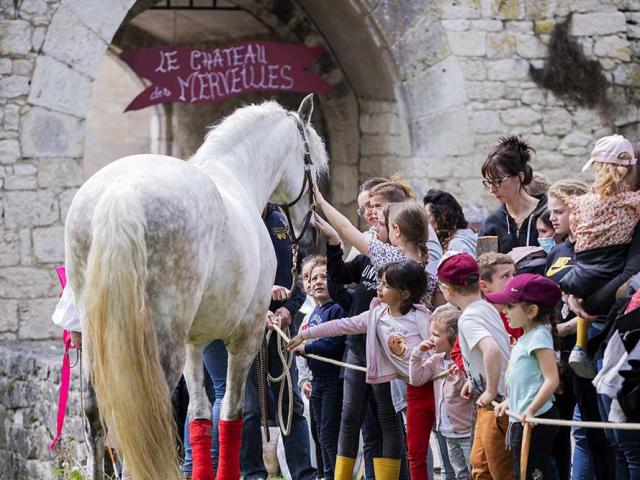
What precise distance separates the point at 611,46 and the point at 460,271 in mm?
6447

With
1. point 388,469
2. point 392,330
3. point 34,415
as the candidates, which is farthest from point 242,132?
point 34,415

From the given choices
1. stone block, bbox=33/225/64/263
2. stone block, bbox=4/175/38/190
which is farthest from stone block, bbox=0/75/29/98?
stone block, bbox=33/225/64/263

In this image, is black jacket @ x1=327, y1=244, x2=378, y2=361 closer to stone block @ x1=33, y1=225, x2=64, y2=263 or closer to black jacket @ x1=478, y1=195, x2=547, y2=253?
black jacket @ x1=478, y1=195, x2=547, y2=253

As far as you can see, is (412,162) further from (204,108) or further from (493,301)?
(493,301)

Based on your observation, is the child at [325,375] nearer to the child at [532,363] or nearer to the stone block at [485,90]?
the child at [532,363]

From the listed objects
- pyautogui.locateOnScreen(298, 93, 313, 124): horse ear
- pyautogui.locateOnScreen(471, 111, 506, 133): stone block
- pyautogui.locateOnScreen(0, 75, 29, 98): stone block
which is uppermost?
pyautogui.locateOnScreen(0, 75, 29, 98): stone block

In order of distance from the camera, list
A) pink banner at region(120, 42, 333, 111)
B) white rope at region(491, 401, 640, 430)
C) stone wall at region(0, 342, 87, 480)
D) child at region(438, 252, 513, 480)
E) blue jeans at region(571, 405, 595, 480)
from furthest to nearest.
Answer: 1. pink banner at region(120, 42, 333, 111)
2. stone wall at region(0, 342, 87, 480)
3. blue jeans at region(571, 405, 595, 480)
4. child at region(438, 252, 513, 480)
5. white rope at region(491, 401, 640, 430)

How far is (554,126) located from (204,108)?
18.2ft

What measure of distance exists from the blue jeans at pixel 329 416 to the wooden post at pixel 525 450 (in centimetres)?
191

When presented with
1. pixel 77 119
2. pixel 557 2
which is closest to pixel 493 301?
pixel 77 119

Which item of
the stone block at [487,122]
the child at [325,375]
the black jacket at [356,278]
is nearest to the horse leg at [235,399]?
the black jacket at [356,278]

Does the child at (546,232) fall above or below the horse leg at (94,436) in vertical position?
above

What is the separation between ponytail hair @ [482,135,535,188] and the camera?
23.1 ft

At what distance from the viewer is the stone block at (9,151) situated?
1009 cm
